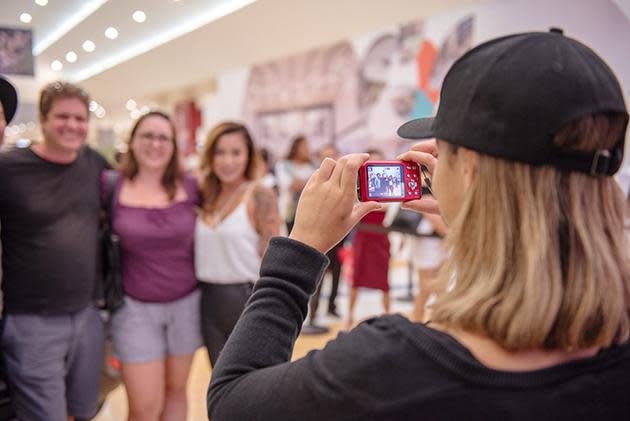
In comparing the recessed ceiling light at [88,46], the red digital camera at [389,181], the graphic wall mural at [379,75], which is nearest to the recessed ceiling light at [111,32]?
the recessed ceiling light at [88,46]

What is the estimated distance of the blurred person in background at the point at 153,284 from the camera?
202 centimetres

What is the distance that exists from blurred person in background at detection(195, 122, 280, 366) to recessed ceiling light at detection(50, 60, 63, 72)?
3.03ft

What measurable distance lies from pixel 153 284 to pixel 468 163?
1680 mm

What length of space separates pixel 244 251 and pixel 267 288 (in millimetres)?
1447

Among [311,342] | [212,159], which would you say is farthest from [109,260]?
[311,342]

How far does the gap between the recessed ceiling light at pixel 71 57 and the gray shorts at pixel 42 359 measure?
1340 mm

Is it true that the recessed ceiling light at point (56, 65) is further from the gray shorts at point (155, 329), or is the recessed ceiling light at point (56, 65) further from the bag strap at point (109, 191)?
the gray shorts at point (155, 329)

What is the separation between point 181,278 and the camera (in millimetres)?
2068

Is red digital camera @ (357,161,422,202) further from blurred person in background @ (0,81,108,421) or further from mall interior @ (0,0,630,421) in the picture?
blurred person in background @ (0,81,108,421)

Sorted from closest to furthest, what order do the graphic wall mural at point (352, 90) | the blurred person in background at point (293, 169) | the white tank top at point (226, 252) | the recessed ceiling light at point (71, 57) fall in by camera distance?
the white tank top at point (226, 252) → the recessed ceiling light at point (71, 57) → the blurred person in background at point (293, 169) → the graphic wall mural at point (352, 90)

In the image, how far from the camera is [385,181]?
34.0 inches

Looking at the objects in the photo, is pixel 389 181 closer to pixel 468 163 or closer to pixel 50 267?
pixel 468 163

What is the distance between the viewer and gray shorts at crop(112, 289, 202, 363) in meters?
2.01

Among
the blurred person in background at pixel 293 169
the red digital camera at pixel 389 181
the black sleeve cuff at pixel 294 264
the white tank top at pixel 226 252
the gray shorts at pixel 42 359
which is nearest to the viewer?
the black sleeve cuff at pixel 294 264
